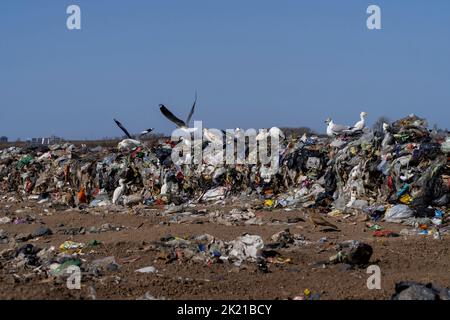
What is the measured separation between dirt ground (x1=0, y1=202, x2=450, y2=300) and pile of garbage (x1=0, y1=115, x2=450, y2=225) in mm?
1168

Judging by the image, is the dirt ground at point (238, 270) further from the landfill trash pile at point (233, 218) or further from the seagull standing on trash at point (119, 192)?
the seagull standing on trash at point (119, 192)

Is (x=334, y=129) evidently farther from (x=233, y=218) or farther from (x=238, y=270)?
(x=238, y=270)

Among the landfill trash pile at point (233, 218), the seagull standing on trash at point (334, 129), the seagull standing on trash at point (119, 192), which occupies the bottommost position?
the seagull standing on trash at point (119, 192)

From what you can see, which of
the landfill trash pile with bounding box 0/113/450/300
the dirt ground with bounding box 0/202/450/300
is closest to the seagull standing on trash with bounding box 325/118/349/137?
the landfill trash pile with bounding box 0/113/450/300

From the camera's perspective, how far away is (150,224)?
420 inches

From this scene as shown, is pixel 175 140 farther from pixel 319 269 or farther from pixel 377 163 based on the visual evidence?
pixel 319 269

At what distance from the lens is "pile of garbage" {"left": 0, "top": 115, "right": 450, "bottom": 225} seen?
11.0 m

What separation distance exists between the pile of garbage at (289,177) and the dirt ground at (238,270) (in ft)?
3.83

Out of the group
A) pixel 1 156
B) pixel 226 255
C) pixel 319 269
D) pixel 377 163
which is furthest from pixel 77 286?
pixel 1 156

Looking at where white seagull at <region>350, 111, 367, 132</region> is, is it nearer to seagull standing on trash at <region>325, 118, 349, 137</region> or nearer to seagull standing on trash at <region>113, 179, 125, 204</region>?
seagull standing on trash at <region>325, 118, 349, 137</region>

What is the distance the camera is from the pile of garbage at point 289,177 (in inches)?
432

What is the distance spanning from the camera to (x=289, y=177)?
13.2 metres

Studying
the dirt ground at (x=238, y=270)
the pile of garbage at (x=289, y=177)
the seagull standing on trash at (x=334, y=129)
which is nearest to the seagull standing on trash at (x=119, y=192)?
the pile of garbage at (x=289, y=177)
